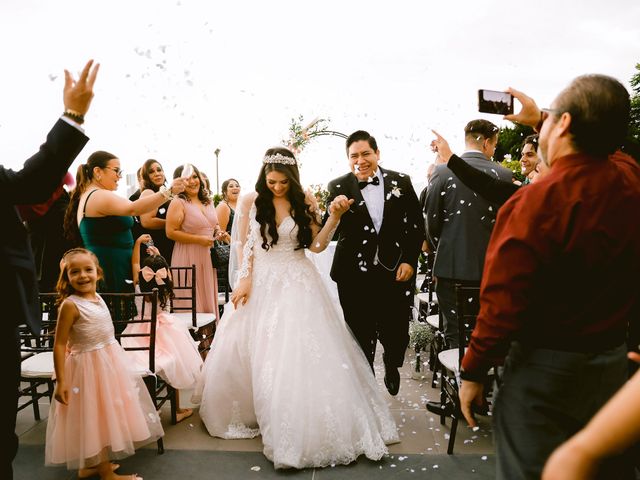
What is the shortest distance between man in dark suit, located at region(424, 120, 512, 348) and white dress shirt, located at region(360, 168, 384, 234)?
419mm

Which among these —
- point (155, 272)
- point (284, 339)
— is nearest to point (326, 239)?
point (284, 339)

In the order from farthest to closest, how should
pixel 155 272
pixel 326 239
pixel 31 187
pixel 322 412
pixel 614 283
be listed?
pixel 155 272, pixel 326 239, pixel 322 412, pixel 31 187, pixel 614 283

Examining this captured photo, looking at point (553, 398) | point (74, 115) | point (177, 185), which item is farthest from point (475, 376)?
point (177, 185)

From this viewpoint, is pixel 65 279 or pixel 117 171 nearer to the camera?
pixel 65 279

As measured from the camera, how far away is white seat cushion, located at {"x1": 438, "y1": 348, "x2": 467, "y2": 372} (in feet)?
9.91

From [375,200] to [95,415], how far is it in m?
2.30

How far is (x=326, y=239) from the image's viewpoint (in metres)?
3.38

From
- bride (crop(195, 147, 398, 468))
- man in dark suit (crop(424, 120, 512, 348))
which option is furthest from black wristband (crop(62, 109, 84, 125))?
man in dark suit (crop(424, 120, 512, 348))

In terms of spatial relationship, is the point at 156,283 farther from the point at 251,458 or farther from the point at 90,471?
the point at 251,458

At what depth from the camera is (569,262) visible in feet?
4.18

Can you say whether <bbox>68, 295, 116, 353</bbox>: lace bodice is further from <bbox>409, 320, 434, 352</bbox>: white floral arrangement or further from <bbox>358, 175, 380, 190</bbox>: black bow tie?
<bbox>409, 320, 434, 352</bbox>: white floral arrangement

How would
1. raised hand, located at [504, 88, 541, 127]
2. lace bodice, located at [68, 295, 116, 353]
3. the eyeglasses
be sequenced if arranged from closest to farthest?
raised hand, located at [504, 88, 541, 127], lace bodice, located at [68, 295, 116, 353], the eyeglasses

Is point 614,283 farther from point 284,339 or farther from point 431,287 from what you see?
point 431,287

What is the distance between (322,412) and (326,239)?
1154 mm
